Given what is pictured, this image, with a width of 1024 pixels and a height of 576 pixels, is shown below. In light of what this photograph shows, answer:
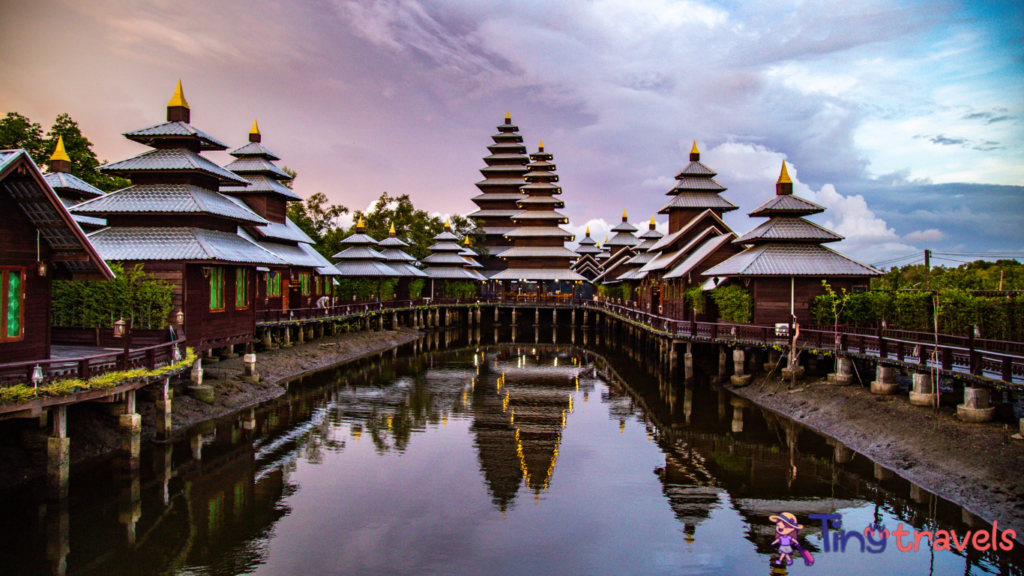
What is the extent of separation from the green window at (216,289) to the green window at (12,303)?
25.3ft

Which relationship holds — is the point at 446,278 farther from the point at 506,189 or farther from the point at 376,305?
the point at 506,189

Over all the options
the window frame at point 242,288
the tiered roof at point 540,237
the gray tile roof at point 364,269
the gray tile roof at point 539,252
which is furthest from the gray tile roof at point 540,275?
the window frame at point 242,288

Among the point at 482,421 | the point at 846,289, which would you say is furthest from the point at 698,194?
the point at 482,421

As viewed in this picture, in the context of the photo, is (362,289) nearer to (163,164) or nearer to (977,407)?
(163,164)

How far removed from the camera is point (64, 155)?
2661cm

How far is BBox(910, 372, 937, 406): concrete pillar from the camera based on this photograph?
15.2 meters

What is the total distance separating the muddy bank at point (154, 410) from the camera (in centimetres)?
1245

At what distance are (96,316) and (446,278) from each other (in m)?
40.3

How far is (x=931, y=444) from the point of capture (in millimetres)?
13555

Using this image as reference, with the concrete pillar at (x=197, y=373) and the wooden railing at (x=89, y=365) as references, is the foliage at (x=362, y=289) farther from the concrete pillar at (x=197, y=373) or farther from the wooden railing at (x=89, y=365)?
the wooden railing at (x=89, y=365)

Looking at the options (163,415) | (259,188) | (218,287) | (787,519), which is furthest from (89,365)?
(259,188)

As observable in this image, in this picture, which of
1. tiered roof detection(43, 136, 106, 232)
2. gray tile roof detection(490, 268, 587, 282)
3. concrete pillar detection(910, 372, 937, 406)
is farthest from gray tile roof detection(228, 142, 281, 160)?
concrete pillar detection(910, 372, 937, 406)

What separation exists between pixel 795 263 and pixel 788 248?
1.35 m

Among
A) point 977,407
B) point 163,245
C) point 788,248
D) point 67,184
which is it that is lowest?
point 977,407
